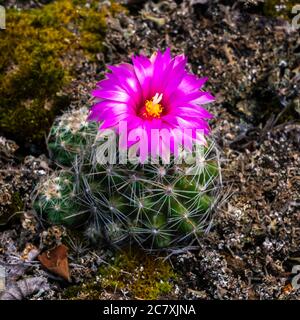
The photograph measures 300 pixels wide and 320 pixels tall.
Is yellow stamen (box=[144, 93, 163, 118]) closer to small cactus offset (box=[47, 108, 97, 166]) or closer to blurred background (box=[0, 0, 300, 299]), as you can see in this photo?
small cactus offset (box=[47, 108, 97, 166])

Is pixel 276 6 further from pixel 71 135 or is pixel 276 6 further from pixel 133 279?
pixel 133 279

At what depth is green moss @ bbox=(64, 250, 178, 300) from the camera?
116 inches

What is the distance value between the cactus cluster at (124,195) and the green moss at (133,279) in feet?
0.26

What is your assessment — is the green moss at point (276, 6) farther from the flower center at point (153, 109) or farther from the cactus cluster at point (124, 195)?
the flower center at point (153, 109)

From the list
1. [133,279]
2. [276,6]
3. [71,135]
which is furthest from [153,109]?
[276,6]

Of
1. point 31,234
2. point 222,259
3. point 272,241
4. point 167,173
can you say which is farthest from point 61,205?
point 272,241

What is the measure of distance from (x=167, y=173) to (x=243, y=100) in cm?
103

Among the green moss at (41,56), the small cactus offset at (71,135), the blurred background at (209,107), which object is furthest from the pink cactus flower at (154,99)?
the green moss at (41,56)

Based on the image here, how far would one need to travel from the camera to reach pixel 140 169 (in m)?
2.77

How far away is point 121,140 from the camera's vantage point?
8.51 feet

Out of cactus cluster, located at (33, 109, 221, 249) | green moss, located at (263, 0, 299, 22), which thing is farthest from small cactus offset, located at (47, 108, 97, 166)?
green moss, located at (263, 0, 299, 22)

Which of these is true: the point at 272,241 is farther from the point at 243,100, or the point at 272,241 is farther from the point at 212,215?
the point at 243,100

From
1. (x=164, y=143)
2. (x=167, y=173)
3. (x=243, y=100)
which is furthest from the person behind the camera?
(x=243, y=100)

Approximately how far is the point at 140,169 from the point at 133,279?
1.85ft
